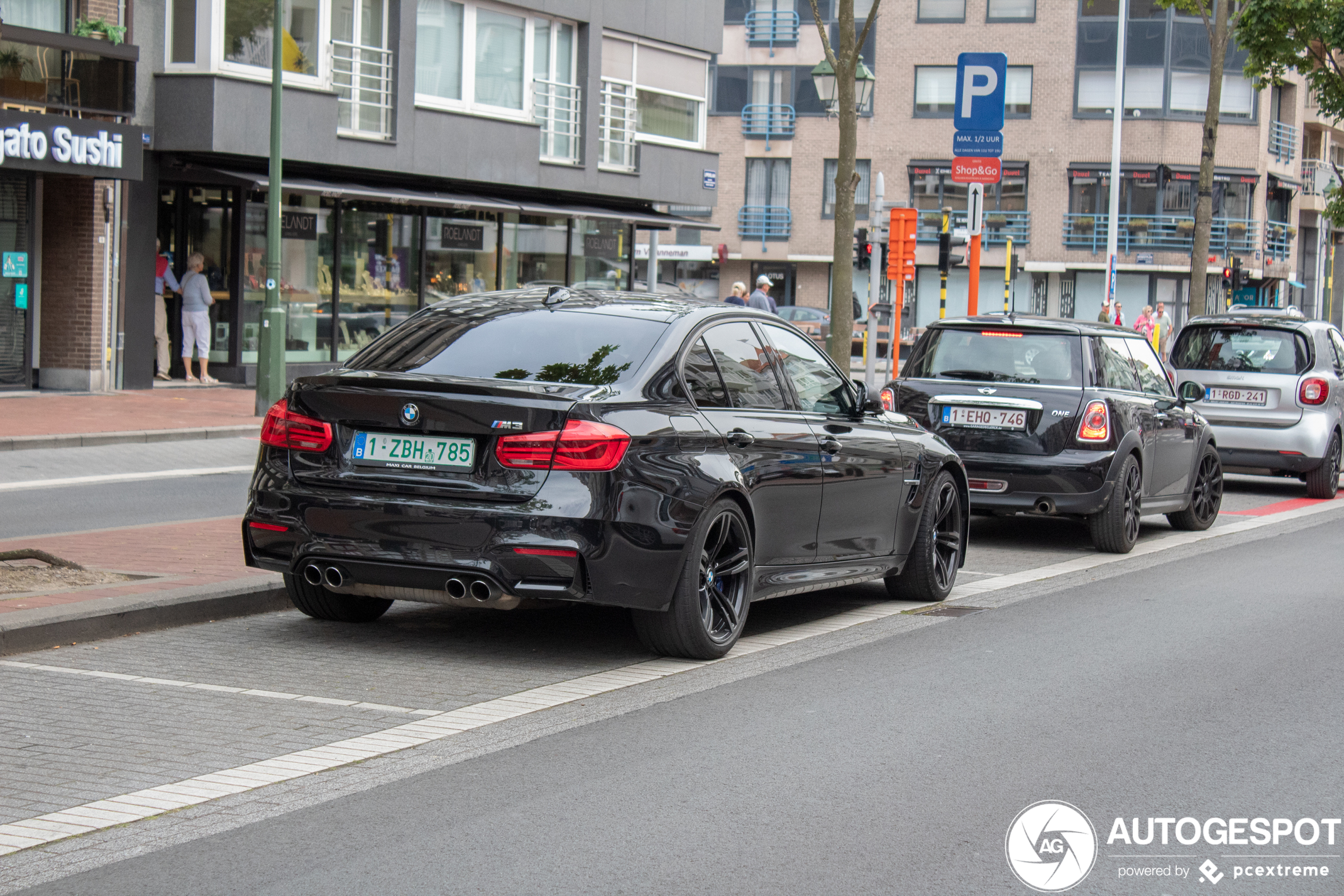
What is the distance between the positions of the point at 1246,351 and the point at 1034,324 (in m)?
5.63

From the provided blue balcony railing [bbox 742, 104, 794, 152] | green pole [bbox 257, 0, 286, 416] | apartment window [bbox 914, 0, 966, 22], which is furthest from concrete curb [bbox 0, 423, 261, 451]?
blue balcony railing [bbox 742, 104, 794, 152]

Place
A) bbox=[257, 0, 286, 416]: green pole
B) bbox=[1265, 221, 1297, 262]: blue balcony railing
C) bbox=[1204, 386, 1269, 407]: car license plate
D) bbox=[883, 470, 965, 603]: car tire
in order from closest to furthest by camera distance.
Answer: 1. bbox=[883, 470, 965, 603]: car tire
2. bbox=[1204, 386, 1269, 407]: car license plate
3. bbox=[257, 0, 286, 416]: green pole
4. bbox=[1265, 221, 1297, 262]: blue balcony railing

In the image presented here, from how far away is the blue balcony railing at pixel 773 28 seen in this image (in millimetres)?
65375

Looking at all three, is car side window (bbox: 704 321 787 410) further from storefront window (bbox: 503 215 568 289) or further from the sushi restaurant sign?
storefront window (bbox: 503 215 568 289)

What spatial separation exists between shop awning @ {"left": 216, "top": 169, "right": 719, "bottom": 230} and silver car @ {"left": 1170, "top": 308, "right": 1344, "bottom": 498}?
13.3 meters

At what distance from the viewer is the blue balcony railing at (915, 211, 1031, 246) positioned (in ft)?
201

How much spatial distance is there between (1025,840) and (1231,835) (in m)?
0.62

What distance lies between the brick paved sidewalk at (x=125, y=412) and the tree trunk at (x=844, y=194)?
7.24 meters

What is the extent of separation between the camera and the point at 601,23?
3186cm

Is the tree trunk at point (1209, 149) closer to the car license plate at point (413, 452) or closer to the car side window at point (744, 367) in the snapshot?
the car side window at point (744, 367)

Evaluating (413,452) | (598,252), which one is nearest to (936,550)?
(413,452)

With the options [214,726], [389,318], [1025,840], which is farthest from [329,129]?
[1025,840]

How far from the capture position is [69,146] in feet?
70.5

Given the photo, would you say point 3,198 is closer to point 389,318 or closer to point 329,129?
point 329,129
